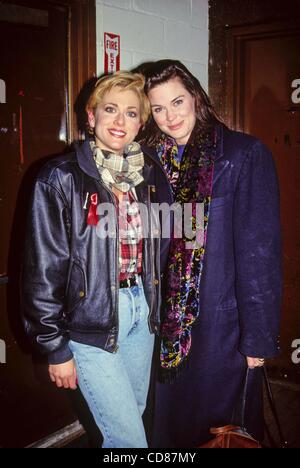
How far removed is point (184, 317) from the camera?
1.77 meters

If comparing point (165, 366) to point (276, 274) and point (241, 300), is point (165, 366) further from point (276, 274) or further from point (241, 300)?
point (276, 274)

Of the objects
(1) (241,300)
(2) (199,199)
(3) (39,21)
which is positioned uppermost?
(3) (39,21)

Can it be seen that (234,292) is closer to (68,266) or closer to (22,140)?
(68,266)

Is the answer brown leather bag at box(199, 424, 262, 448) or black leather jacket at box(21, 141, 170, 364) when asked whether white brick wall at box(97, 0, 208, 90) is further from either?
brown leather bag at box(199, 424, 262, 448)

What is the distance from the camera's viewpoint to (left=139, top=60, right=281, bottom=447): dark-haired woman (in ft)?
5.30

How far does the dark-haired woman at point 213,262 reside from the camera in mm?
1615

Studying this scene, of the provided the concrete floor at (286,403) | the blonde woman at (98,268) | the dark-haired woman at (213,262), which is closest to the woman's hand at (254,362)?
the dark-haired woman at (213,262)

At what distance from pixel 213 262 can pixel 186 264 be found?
116mm

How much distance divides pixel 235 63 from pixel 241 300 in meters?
1.85

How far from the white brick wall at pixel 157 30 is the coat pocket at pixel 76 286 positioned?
124cm

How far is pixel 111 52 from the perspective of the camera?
2.26 m

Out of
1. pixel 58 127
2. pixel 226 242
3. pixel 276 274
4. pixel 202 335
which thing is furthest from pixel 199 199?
pixel 58 127

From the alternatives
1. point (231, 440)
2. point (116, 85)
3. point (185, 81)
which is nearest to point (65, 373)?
point (231, 440)

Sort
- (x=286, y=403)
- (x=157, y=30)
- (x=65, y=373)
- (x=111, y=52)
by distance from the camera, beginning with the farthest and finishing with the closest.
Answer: (x=286, y=403), (x=157, y=30), (x=111, y=52), (x=65, y=373)
